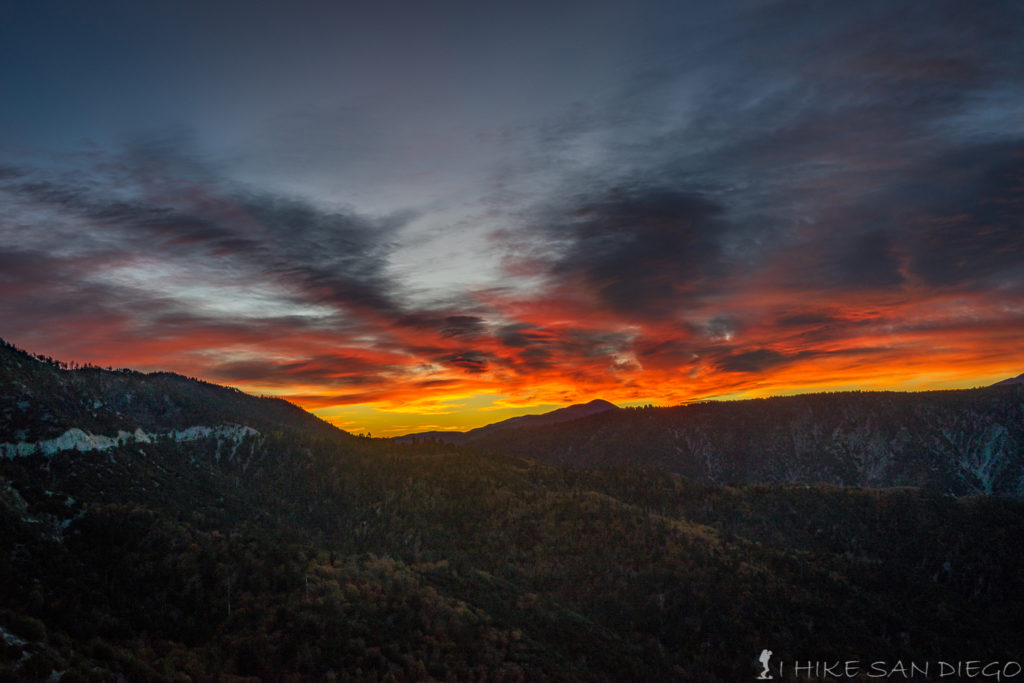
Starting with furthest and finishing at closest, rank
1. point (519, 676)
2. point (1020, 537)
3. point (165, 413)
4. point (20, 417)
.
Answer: point (165, 413) < point (1020, 537) < point (20, 417) < point (519, 676)

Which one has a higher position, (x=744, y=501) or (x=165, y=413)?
(x=165, y=413)

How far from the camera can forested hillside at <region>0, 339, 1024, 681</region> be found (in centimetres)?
5281

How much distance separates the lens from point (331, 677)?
49906mm

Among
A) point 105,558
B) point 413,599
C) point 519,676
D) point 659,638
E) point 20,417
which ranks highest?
point 20,417

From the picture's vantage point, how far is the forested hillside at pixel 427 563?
173ft

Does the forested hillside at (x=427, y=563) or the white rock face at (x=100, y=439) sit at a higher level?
the white rock face at (x=100, y=439)

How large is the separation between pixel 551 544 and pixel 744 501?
208ft

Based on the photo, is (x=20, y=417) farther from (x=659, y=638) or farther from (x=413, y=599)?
(x=659, y=638)

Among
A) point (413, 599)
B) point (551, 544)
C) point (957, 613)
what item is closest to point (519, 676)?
point (413, 599)

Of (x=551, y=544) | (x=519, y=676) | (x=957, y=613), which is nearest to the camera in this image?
(x=519, y=676)

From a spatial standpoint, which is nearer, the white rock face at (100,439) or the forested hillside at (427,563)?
the forested hillside at (427,563)

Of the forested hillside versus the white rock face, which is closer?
the forested hillside

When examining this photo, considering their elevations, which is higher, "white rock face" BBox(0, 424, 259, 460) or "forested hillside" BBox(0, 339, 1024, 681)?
"white rock face" BBox(0, 424, 259, 460)

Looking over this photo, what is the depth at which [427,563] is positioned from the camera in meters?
91.4
